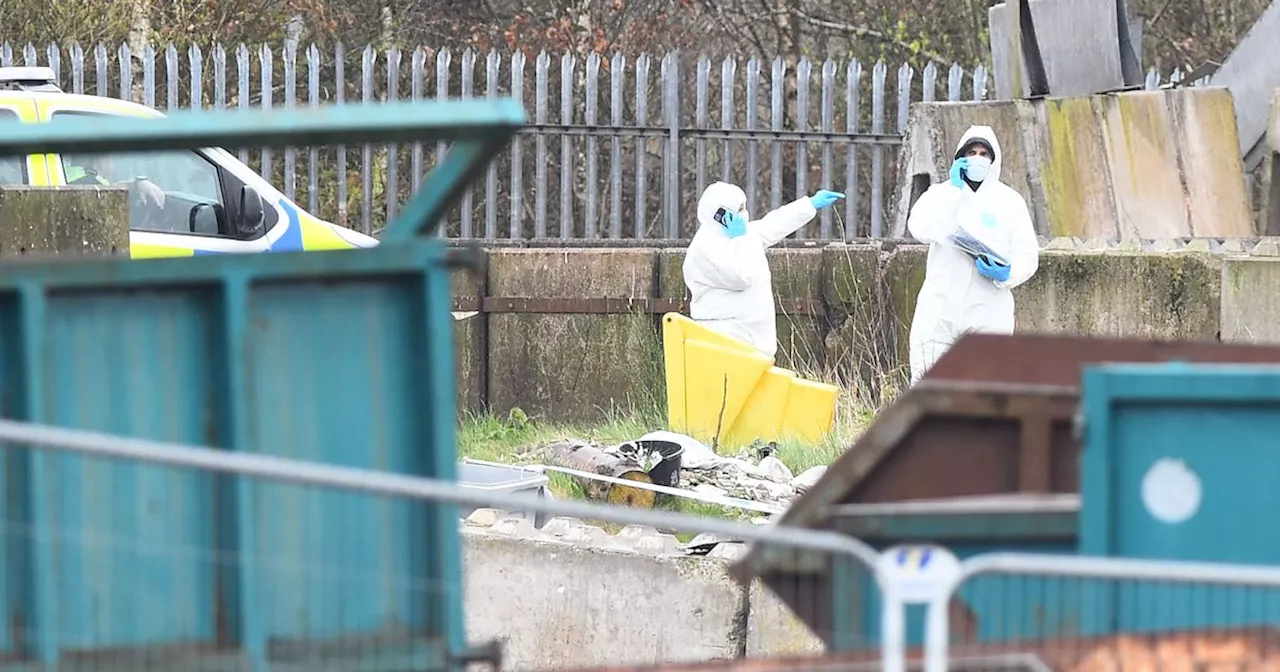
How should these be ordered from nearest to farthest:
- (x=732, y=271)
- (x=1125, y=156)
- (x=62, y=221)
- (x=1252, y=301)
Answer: (x=62, y=221), (x=1252, y=301), (x=732, y=271), (x=1125, y=156)

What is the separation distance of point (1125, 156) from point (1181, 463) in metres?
8.66

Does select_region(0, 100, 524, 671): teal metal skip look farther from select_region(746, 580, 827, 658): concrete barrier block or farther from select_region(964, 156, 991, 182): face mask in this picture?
select_region(964, 156, 991, 182): face mask

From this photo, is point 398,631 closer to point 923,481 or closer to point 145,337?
point 145,337

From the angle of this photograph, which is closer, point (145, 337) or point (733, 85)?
point (145, 337)

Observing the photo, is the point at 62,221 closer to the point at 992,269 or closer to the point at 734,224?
the point at 734,224

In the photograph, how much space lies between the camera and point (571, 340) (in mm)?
11305

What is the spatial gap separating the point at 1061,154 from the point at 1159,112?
2.16 ft

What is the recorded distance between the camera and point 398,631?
3.38 meters

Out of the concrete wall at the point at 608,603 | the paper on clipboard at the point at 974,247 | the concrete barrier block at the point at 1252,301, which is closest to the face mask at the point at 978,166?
the paper on clipboard at the point at 974,247

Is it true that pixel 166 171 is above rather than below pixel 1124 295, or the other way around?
above

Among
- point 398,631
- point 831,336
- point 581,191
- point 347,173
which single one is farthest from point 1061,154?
point 398,631

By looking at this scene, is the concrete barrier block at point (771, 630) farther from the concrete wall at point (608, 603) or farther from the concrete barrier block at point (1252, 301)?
the concrete barrier block at point (1252, 301)

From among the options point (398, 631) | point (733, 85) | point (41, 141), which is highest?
point (733, 85)

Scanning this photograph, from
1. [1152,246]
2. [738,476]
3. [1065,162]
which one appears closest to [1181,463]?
[738,476]
